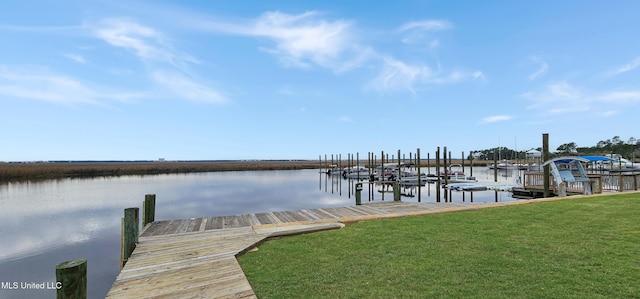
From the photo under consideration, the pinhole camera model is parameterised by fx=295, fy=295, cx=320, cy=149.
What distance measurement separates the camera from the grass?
12.6 ft

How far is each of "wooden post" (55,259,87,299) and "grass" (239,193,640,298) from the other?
204 cm

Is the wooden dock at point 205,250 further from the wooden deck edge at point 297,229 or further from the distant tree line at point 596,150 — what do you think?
the distant tree line at point 596,150

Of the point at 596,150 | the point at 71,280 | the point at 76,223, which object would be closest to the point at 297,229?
the point at 71,280

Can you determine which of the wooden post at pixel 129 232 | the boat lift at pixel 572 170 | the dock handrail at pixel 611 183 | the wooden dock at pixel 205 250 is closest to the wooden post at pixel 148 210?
→ the wooden dock at pixel 205 250

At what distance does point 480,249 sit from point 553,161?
Result: 14.3m

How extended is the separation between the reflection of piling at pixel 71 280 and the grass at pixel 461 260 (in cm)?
204

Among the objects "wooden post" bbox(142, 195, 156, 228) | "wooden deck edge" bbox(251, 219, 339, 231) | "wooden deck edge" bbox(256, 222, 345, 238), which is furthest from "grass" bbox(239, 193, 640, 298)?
"wooden post" bbox(142, 195, 156, 228)

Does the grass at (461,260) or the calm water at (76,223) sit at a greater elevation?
the grass at (461,260)

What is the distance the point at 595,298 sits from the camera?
3447 millimetres

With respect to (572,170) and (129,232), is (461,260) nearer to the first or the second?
(129,232)

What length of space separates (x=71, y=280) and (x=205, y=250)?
2470 millimetres

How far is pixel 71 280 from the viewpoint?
3.39 meters

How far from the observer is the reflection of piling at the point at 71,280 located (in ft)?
10.9

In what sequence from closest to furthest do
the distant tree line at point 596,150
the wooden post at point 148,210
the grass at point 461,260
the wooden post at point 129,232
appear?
1. the grass at point 461,260
2. the wooden post at point 129,232
3. the wooden post at point 148,210
4. the distant tree line at point 596,150
